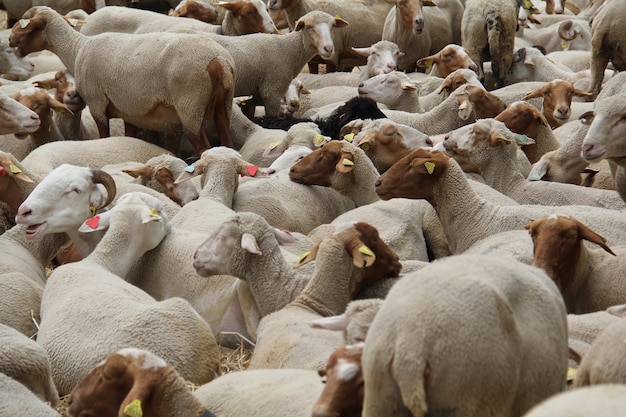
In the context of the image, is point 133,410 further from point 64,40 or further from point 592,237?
point 64,40

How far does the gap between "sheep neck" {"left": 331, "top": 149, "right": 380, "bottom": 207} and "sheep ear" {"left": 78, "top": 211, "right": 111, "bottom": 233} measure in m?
1.84

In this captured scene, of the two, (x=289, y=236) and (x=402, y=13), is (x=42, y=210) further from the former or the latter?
(x=402, y=13)

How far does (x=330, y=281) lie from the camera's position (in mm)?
5707

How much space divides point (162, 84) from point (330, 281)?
3929mm

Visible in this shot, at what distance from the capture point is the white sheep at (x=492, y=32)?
1199 centimetres

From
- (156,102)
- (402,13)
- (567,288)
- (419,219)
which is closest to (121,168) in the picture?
(156,102)

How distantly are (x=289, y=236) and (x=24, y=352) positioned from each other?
188cm

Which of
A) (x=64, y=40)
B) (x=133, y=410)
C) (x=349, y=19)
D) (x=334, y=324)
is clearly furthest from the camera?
(x=349, y=19)

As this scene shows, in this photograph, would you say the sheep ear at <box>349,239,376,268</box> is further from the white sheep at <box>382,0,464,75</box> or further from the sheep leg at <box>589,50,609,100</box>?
the white sheep at <box>382,0,464,75</box>

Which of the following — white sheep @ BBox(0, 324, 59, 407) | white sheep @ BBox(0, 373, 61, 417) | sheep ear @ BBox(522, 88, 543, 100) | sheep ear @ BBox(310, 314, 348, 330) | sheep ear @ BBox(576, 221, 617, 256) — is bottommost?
sheep ear @ BBox(522, 88, 543, 100)

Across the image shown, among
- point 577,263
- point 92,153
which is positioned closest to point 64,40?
point 92,153

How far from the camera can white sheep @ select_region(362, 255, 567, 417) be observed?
3516 mm

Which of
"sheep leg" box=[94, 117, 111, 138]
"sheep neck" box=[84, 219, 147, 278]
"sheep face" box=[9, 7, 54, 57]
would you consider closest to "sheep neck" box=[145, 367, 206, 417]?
"sheep neck" box=[84, 219, 147, 278]

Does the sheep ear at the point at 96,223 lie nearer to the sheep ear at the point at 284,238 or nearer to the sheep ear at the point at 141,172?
the sheep ear at the point at 284,238
